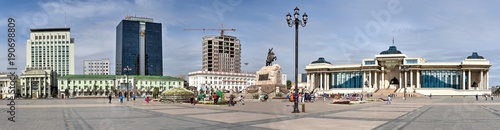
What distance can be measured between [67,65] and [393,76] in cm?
14252

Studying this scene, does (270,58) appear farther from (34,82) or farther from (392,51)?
(34,82)

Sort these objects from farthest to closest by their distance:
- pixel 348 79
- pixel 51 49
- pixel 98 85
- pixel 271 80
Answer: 1. pixel 51 49
2. pixel 98 85
3. pixel 348 79
4. pixel 271 80

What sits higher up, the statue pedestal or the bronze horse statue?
the bronze horse statue

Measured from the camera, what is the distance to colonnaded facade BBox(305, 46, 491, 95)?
114812 millimetres

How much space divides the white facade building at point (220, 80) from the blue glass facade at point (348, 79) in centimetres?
4598

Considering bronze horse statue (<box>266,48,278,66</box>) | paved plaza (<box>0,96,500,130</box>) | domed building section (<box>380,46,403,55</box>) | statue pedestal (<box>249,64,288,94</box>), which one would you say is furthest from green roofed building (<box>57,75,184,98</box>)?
paved plaza (<box>0,96,500,130</box>)

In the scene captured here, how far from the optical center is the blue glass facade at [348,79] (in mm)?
133500

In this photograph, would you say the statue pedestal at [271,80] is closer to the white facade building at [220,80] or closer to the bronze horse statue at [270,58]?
the bronze horse statue at [270,58]

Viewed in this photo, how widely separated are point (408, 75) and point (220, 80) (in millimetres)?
84154

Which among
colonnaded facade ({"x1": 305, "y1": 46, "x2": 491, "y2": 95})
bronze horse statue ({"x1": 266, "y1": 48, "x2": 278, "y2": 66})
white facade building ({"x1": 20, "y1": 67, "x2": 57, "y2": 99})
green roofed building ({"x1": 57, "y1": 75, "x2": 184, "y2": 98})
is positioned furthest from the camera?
white facade building ({"x1": 20, "y1": 67, "x2": 57, "y2": 99})

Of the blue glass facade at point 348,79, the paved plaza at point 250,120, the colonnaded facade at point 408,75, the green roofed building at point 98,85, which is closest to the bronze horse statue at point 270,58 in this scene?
the paved plaza at point 250,120

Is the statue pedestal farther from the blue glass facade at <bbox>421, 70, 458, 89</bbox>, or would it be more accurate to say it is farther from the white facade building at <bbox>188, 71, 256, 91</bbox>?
the white facade building at <bbox>188, 71, 256, 91</bbox>

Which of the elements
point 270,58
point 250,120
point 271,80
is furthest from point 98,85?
point 250,120

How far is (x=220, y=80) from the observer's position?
176000 millimetres
